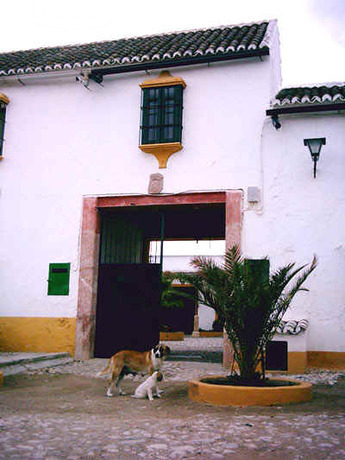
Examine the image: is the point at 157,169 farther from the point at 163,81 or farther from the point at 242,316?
the point at 242,316

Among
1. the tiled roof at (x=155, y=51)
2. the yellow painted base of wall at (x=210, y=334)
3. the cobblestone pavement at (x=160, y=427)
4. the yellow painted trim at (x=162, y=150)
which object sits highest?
the tiled roof at (x=155, y=51)

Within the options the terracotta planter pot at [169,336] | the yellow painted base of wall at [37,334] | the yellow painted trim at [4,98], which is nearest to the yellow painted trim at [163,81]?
the yellow painted trim at [4,98]

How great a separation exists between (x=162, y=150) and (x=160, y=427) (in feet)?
22.4

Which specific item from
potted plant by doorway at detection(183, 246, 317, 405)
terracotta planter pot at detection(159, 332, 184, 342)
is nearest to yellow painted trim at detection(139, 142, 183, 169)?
potted plant by doorway at detection(183, 246, 317, 405)

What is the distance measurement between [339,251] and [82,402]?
5.55 metres

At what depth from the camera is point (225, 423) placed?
17.0ft

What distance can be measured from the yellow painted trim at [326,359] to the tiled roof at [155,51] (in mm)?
6153

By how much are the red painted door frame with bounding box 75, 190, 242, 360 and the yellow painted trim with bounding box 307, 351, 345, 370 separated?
260 cm

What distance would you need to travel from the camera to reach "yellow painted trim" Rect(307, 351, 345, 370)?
9.24 meters

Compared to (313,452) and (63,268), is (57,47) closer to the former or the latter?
(63,268)

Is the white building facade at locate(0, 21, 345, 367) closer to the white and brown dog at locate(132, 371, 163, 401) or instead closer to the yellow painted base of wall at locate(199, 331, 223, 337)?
the white and brown dog at locate(132, 371, 163, 401)

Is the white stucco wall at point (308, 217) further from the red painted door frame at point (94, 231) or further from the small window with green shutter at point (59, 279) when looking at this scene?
the small window with green shutter at point (59, 279)

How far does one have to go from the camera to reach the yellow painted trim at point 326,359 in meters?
9.24

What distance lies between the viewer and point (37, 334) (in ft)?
36.3
